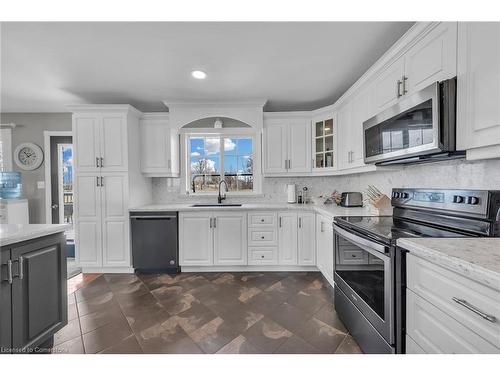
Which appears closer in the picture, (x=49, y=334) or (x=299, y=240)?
(x=49, y=334)

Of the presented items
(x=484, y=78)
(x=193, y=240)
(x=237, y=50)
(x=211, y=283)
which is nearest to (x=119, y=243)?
(x=193, y=240)

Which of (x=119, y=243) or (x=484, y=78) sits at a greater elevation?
(x=484, y=78)

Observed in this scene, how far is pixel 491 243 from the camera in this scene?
94cm

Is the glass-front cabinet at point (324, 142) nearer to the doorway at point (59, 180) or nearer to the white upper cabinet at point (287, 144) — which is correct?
the white upper cabinet at point (287, 144)

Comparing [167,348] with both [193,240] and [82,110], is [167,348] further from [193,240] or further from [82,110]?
[82,110]

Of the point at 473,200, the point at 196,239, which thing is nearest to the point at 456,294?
the point at 473,200

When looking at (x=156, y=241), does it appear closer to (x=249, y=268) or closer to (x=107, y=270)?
(x=107, y=270)

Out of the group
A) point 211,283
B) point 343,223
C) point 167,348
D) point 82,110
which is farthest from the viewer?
point 82,110

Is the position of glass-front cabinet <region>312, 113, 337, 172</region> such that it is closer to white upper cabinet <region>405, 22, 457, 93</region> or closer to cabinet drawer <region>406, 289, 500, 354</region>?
white upper cabinet <region>405, 22, 457, 93</region>

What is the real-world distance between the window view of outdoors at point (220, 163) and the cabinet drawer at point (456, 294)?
107 inches

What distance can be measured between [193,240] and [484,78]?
2950 millimetres

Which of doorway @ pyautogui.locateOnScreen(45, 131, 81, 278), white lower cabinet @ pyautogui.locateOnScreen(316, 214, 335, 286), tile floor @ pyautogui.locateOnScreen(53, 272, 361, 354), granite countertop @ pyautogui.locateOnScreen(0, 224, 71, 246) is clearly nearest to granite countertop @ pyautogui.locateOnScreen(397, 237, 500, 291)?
tile floor @ pyautogui.locateOnScreen(53, 272, 361, 354)

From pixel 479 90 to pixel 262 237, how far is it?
239 cm

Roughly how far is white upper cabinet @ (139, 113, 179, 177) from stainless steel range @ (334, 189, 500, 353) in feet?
8.33
